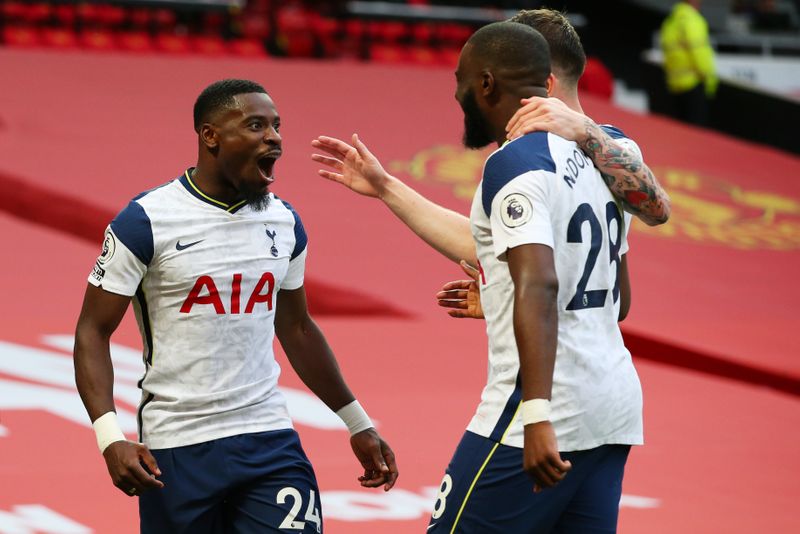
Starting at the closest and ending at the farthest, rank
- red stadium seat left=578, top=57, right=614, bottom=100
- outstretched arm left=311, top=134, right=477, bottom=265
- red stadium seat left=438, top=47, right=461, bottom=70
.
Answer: outstretched arm left=311, top=134, right=477, bottom=265 → red stadium seat left=578, top=57, right=614, bottom=100 → red stadium seat left=438, top=47, right=461, bottom=70

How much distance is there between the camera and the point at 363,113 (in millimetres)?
12844

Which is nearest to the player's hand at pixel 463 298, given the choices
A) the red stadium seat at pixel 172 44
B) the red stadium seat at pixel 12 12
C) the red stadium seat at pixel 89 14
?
the red stadium seat at pixel 172 44

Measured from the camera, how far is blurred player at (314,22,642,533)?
2891 millimetres

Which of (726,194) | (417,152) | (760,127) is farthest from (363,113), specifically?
(760,127)

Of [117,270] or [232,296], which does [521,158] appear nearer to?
[232,296]

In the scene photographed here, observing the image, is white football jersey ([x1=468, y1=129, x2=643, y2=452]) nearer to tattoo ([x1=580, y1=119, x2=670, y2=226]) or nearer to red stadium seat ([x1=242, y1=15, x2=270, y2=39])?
tattoo ([x1=580, y1=119, x2=670, y2=226])

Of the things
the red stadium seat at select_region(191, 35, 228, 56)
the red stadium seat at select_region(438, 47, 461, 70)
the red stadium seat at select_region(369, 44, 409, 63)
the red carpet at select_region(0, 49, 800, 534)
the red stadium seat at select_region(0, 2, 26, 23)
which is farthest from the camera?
the red stadium seat at select_region(369, 44, 409, 63)

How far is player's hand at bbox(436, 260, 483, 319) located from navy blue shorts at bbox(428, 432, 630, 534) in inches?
24.1

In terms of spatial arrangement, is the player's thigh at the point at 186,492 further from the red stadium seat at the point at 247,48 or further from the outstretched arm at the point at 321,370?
the red stadium seat at the point at 247,48

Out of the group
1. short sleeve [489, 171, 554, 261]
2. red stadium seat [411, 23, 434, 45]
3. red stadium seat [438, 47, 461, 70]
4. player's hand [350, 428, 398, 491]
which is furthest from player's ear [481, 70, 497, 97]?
red stadium seat [411, 23, 434, 45]

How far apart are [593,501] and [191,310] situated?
1.16 meters

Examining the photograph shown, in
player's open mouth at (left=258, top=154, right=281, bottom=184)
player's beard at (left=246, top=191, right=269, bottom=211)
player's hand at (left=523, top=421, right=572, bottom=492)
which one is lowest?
player's hand at (left=523, top=421, right=572, bottom=492)

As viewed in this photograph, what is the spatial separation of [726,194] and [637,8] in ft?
29.4

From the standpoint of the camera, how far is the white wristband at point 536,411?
2.67 meters
